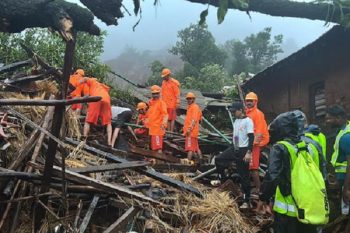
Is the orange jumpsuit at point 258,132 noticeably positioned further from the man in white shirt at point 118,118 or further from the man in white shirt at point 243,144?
the man in white shirt at point 118,118

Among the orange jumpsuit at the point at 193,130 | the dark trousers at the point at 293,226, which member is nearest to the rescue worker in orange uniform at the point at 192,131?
the orange jumpsuit at the point at 193,130

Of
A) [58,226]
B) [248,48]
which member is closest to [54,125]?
[58,226]

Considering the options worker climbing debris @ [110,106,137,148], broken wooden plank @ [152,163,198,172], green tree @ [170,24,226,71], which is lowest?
broken wooden plank @ [152,163,198,172]

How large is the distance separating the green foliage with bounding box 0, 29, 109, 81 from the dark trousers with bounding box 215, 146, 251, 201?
8.49 meters

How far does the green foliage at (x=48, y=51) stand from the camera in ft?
54.0

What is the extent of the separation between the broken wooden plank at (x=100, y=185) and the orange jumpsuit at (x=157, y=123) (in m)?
4.41

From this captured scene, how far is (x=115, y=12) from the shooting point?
12.7 feet

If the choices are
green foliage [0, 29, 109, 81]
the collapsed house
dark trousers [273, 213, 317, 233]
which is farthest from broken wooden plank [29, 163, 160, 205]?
green foliage [0, 29, 109, 81]

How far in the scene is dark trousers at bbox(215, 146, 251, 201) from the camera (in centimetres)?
807

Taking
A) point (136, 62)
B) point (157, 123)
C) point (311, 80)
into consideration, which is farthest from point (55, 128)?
point (136, 62)

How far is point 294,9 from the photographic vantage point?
7.23 m

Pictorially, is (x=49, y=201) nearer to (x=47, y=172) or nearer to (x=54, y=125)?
(x=47, y=172)

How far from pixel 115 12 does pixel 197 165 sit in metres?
6.13

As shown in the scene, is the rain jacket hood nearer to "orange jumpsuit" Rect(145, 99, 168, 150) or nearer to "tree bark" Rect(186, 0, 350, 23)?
"tree bark" Rect(186, 0, 350, 23)
